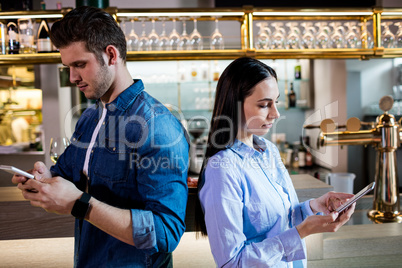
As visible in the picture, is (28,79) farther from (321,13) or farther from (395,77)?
(395,77)

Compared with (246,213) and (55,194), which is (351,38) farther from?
(55,194)

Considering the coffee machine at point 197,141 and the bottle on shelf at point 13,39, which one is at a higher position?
the bottle on shelf at point 13,39

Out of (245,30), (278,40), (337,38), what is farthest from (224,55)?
(337,38)

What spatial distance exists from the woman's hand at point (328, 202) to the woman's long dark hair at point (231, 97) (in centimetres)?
41

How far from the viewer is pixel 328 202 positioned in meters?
1.35

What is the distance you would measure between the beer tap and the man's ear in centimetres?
134

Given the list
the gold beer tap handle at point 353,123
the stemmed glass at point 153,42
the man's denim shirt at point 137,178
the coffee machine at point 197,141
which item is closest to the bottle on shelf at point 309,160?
the coffee machine at point 197,141

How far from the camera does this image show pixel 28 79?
16.0ft

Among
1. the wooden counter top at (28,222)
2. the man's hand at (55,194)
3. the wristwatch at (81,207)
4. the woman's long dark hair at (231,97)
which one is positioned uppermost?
the woman's long dark hair at (231,97)

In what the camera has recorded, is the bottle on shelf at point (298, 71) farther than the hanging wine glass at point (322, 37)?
Yes

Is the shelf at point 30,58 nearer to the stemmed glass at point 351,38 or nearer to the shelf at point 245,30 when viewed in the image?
the shelf at point 245,30

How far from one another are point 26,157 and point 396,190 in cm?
381

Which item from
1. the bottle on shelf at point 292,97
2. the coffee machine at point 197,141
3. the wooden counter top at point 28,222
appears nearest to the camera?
the wooden counter top at point 28,222

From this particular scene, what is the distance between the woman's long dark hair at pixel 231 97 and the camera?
1.21 meters
